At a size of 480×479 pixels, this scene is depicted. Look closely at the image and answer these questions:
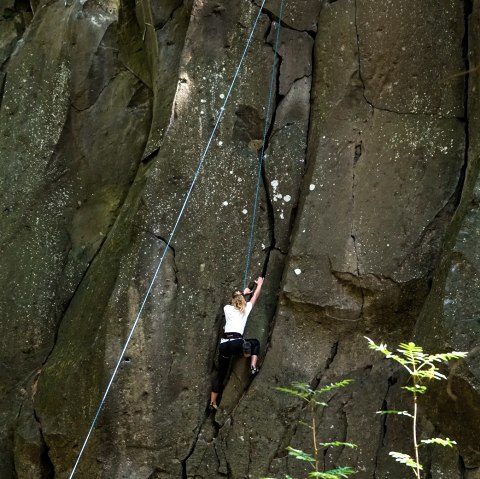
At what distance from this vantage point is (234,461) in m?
7.96

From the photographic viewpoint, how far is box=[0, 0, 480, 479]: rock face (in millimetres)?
7879

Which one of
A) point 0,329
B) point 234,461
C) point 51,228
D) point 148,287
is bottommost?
point 234,461

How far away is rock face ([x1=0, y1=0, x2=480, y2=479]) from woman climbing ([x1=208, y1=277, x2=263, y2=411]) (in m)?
0.13

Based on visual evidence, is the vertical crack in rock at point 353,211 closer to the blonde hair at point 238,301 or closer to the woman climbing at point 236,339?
the woman climbing at point 236,339

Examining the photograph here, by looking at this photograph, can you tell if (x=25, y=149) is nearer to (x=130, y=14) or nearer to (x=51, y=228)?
(x=51, y=228)

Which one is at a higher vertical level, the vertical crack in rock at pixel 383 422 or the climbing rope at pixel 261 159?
the climbing rope at pixel 261 159

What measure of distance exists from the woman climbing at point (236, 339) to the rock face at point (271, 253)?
0.43 ft

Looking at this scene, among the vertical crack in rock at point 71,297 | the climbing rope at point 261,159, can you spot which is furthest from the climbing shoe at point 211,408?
the vertical crack in rock at point 71,297

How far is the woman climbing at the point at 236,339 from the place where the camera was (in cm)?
803

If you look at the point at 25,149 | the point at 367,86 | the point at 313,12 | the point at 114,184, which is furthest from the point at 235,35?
the point at 25,149

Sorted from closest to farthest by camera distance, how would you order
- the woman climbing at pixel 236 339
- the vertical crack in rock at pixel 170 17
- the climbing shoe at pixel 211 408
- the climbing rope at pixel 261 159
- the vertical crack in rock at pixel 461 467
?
the vertical crack in rock at pixel 461 467 < the woman climbing at pixel 236 339 < the climbing shoe at pixel 211 408 < the climbing rope at pixel 261 159 < the vertical crack in rock at pixel 170 17

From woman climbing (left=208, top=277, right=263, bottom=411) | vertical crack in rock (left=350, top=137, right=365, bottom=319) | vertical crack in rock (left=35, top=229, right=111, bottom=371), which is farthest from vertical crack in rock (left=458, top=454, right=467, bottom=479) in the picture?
vertical crack in rock (left=35, top=229, right=111, bottom=371)

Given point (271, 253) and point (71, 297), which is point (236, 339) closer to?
point (271, 253)

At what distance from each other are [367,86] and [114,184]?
330 centimetres
